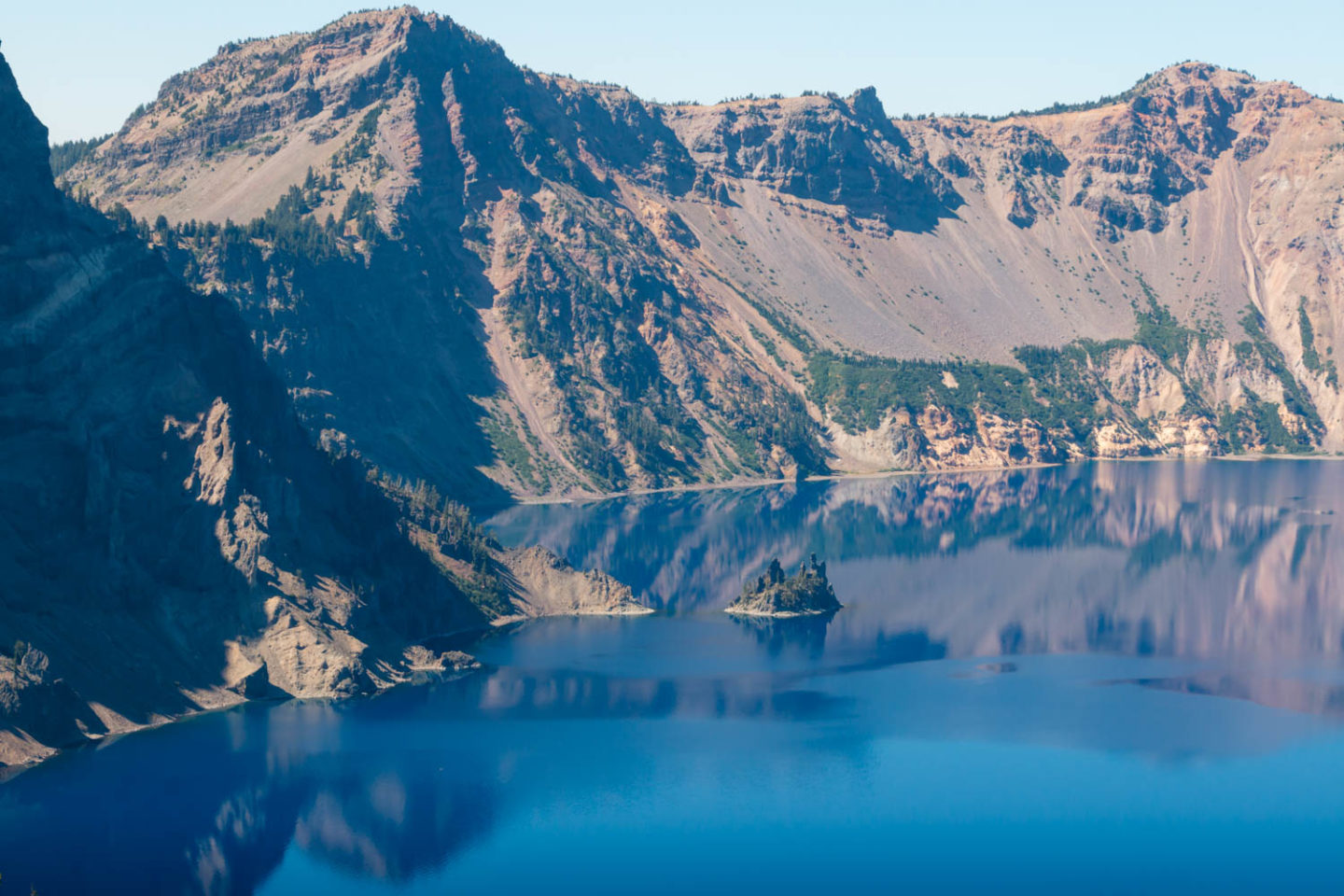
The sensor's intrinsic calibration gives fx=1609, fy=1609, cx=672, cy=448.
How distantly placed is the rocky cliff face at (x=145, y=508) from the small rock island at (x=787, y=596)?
4714 centimetres

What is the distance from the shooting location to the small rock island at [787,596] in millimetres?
187750

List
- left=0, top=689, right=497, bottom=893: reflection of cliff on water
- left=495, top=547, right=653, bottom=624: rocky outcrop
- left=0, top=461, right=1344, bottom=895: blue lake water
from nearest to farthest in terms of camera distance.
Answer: left=0, top=689, right=497, bottom=893: reflection of cliff on water → left=0, top=461, right=1344, bottom=895: blue lake water → left=495, top=547, right=653, bottom=624: rocky outcrop

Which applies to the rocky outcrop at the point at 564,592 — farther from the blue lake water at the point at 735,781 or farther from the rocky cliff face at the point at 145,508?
the rocky cliff face at the point at 145,508

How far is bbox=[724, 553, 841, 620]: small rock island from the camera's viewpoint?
7392 inches

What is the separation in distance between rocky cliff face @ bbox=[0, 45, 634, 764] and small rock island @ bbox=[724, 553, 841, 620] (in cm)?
4714

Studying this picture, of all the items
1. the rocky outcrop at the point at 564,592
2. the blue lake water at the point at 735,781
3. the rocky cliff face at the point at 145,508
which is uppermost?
the rocky cliff face at the point at 145,508

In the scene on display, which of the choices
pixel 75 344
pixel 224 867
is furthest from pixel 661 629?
pixel 224 867

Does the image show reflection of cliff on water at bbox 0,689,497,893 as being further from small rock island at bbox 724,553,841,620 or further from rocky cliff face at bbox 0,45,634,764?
small rock island at bbox 724,553,841,620

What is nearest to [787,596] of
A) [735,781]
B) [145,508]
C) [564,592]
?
[564,592]

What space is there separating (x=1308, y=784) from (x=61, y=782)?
88.7 meters

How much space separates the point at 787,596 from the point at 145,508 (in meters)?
77.5

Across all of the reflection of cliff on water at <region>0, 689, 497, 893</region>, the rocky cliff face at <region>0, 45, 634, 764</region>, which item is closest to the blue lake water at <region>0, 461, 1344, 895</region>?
the reflection of cliff on water at <region>0, 689, 497, 893</region>

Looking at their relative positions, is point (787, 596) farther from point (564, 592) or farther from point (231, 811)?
point (231, 811)

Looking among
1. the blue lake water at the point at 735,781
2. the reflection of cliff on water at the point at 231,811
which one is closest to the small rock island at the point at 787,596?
the blue lake water at the point at 735,781
